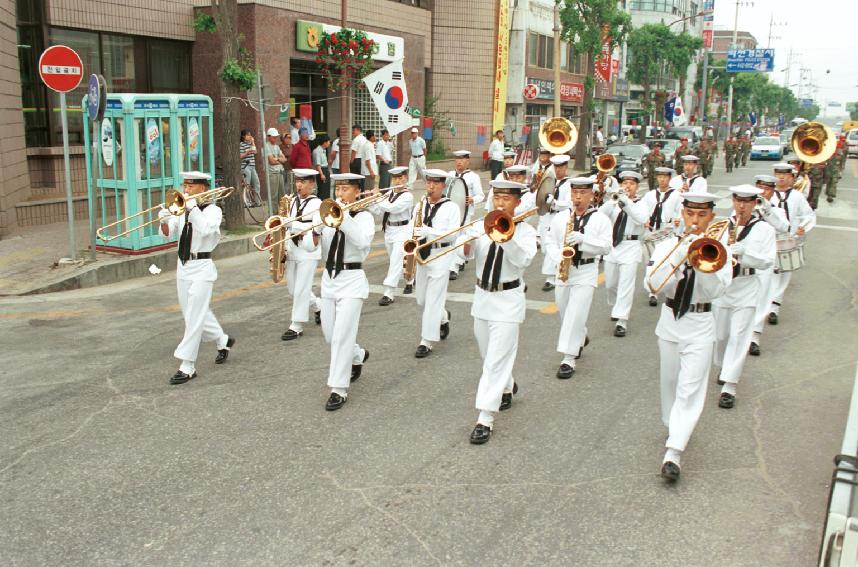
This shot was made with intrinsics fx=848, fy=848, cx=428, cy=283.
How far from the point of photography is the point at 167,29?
19859 mm

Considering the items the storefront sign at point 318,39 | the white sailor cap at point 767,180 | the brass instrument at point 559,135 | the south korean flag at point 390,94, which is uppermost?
the storefront sign at point 318,39

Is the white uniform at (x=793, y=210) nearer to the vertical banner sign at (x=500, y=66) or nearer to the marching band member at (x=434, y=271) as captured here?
the marching band member at (x=434, y=271)

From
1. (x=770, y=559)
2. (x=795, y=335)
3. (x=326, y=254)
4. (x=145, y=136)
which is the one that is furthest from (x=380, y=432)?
(x=145, y=136)

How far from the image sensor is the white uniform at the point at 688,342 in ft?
19.0

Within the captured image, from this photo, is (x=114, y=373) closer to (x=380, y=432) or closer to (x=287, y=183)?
(x=380, y=432)

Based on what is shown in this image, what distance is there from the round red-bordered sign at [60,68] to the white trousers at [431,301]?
6.05m

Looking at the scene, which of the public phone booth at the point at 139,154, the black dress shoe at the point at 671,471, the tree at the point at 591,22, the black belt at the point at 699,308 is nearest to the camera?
the black dress shoe at the point at 671,471

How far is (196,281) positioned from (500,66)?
91.5 ft

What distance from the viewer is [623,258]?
393 inches

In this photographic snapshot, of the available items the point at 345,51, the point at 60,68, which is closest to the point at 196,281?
the point at 60,68

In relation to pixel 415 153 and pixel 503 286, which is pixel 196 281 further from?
pixel 415 153

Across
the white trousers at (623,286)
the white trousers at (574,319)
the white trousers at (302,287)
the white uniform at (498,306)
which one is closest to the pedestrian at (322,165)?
the white trousers at (302,287)

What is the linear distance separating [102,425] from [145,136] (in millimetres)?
7481

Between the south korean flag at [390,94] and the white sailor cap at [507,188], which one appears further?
the south korean flag at [390,94]
